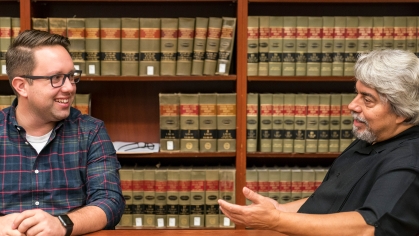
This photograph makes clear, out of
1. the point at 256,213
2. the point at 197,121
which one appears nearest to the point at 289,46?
the point at 197,121

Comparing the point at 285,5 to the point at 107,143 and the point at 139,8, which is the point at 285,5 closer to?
the point at 139,8

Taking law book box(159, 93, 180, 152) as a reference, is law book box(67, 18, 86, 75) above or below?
above

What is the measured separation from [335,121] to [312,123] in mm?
137

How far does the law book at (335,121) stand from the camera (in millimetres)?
2945

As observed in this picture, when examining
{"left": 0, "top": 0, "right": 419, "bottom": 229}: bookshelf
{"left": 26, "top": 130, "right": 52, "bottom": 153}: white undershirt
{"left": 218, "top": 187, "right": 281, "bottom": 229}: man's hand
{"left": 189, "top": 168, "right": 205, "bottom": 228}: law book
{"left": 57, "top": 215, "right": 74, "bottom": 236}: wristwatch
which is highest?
{"left": 0, "top": 0, "right": 419, "bottom": 229}: bookshelf

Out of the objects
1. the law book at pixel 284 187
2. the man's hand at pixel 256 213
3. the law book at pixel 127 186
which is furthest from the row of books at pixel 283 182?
the man's hand at pixel 256 213

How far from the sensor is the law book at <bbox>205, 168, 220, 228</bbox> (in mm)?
2969

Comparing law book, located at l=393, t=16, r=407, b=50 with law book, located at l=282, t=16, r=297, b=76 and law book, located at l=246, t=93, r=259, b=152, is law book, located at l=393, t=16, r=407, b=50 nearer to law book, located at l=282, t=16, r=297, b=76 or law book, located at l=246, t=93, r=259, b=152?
law book, located at l=282, t=16, r=297, b=76

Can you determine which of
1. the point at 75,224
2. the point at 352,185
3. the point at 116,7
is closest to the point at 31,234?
the point at 75,224

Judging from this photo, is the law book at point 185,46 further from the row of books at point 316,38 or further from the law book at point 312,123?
the law book at point 312,123

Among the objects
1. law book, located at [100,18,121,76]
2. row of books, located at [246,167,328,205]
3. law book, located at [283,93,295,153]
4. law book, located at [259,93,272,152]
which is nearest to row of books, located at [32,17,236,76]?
law book, located at [100,18,121,76]

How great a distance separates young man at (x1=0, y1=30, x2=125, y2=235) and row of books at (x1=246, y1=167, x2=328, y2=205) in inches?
51.4

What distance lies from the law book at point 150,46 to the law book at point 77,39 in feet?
1.08

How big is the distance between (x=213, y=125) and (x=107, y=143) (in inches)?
44.4
